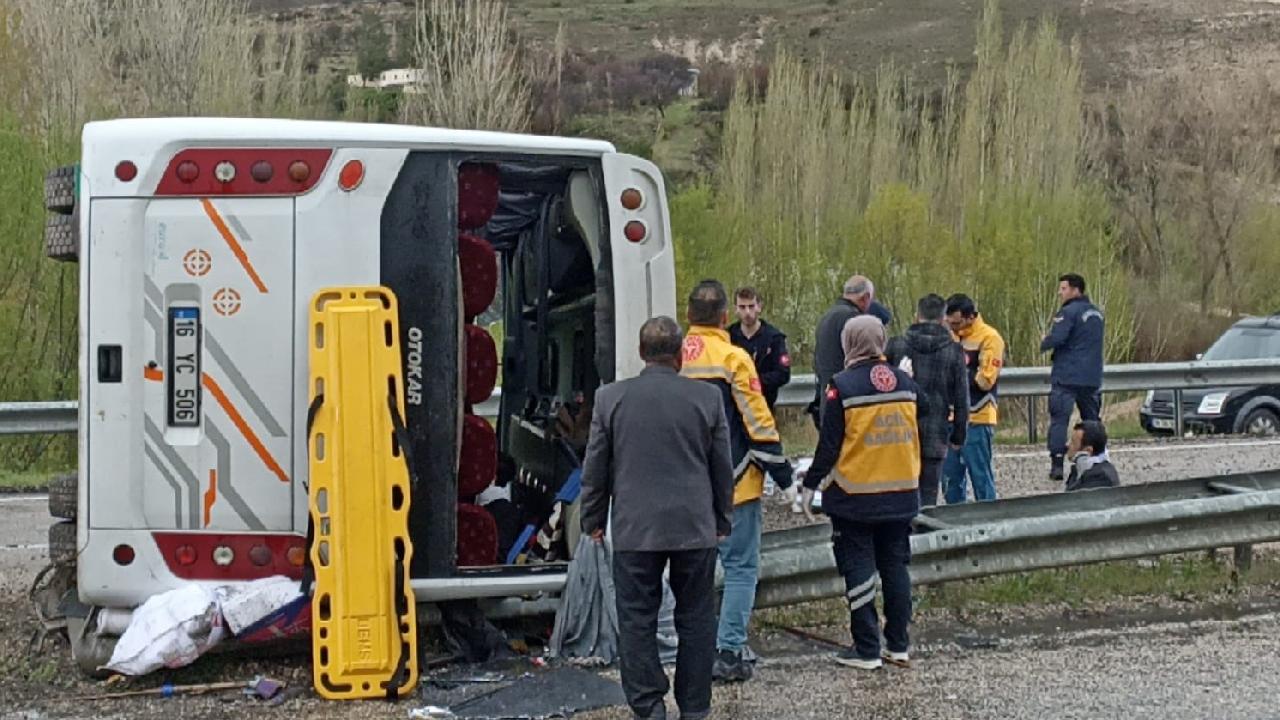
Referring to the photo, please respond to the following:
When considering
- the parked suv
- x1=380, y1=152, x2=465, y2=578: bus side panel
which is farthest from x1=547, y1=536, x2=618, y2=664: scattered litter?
the parked suv

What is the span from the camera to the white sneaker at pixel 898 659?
688 centimetres

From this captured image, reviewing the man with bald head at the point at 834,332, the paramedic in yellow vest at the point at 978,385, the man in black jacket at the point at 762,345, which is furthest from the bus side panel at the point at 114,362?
the paramedic in yellow vest at the point at 978,385

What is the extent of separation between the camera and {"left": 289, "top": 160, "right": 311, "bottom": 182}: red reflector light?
642 cm

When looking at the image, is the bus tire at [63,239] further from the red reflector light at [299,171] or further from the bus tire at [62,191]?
the red reflector light at [299,171]

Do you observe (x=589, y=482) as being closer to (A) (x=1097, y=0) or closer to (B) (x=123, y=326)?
(B) (x=123, y=326)

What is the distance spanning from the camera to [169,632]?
6.26 meters

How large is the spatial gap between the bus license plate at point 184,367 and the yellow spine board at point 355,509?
512 millimetres

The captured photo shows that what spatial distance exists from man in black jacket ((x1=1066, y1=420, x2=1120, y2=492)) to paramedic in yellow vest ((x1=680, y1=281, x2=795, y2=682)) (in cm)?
361

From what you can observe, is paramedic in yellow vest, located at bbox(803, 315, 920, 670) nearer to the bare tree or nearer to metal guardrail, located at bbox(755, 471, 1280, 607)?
metal guardrail, located at bbox(755, 471, 1280, 607)

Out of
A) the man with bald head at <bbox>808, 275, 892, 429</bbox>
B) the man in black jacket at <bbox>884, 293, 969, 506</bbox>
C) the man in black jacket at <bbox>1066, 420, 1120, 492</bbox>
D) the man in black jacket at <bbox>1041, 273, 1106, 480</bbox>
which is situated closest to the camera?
the man in black jacket at <bbox>1066, 420, 1120, 492</bbox>

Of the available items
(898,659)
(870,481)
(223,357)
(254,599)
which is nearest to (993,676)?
(898,659)

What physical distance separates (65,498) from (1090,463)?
6.29 metres

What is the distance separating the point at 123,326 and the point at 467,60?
86.2ft

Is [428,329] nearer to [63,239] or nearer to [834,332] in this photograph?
[63,239]
